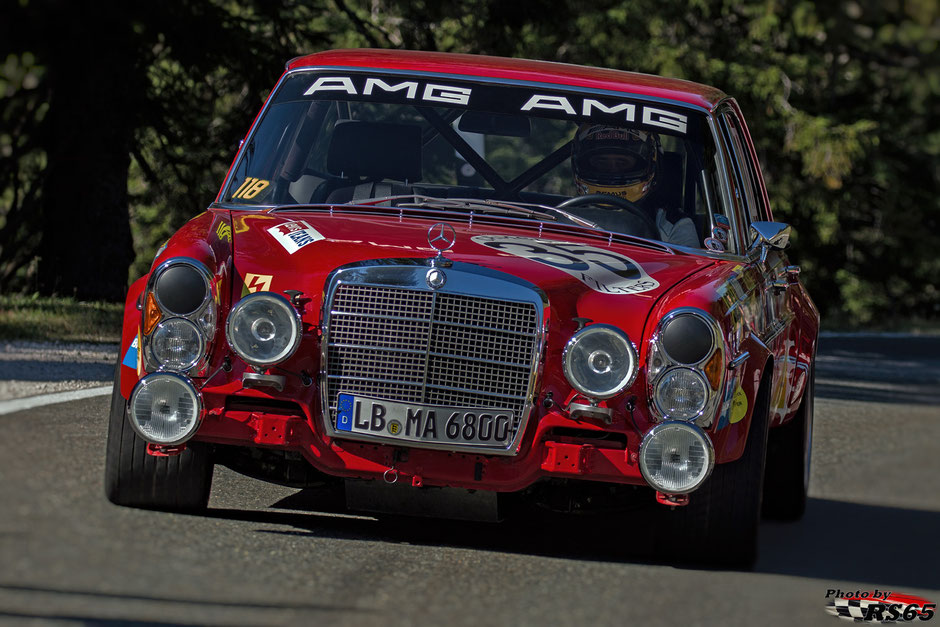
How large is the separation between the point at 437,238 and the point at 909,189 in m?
34.0

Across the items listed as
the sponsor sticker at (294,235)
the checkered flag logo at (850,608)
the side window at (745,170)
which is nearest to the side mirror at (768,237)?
the side window at (745,170)

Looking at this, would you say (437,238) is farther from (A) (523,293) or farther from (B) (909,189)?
(B) (909,189)

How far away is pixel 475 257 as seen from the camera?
4.99 m

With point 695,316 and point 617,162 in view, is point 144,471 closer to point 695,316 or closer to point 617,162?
point 695,316

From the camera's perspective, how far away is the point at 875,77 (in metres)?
37.6

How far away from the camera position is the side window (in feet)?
21.5

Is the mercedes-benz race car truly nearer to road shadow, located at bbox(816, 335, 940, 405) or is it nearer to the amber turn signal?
the amber turn signal

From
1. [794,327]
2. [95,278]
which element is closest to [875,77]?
[95,278]

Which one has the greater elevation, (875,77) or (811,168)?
(875,77)

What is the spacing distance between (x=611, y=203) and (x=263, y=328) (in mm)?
1654

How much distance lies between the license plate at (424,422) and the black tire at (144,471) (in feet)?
1.73

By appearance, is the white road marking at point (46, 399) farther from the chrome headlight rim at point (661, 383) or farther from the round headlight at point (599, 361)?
the chrome headlight rim at point (661, 383)

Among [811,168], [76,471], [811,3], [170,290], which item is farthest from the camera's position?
[811,3]

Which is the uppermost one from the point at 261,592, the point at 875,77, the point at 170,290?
the point at 875,77
